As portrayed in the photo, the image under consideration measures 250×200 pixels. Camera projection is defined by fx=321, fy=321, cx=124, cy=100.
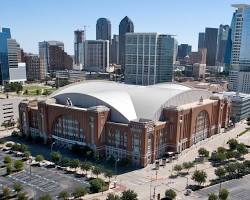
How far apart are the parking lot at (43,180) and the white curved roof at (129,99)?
19957 mm

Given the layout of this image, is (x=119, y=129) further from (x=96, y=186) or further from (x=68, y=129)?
(x=96, y=186)

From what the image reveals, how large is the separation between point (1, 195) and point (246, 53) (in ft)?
532

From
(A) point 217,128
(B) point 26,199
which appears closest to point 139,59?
(A) point 217,128

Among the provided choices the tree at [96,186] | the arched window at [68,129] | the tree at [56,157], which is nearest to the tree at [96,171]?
the tree at [96,186]

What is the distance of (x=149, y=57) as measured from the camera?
173 m

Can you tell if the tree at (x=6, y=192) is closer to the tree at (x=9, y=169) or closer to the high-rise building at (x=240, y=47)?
the tree at (x=9, y=169)

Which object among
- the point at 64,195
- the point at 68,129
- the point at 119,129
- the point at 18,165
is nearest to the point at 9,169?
the point at 18,165

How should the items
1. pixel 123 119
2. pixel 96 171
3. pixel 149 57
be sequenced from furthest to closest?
1. pixel 149 57
2. pixel 123 119
3. pixel 96 171

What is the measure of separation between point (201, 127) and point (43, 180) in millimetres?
49922

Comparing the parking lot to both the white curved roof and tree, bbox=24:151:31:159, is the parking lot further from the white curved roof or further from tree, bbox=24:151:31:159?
the white curved roof

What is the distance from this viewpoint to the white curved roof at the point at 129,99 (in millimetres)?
81188

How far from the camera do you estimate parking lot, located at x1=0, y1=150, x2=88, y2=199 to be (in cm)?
6203

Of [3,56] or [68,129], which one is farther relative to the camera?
[3,56]

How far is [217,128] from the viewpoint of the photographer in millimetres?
103250
